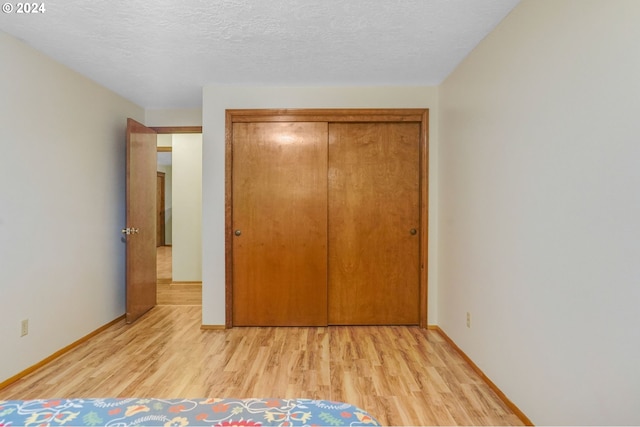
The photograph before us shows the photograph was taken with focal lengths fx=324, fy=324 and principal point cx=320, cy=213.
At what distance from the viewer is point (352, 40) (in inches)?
89.1

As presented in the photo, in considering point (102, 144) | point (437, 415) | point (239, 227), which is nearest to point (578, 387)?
point (437, 415)

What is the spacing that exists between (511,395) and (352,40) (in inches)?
97.6

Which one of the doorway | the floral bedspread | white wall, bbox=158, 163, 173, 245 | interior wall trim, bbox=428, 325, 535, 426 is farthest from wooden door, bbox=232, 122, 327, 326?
white wall, bbox=158, 163, 173, 245

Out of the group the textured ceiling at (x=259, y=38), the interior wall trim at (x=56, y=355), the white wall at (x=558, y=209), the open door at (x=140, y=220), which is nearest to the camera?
the white wall at (x=558, y=209)

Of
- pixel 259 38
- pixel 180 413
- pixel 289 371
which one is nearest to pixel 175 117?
pixel 259 38

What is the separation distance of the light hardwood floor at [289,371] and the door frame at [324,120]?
1.52 ft

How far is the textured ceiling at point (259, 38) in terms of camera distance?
6.24 ft

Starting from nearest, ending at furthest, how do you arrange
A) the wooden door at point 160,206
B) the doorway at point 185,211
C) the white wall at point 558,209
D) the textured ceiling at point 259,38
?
1. the white wall at point 558,209
2. the textured ceiling at point 259,38
3. the doorway at point 185,211
4. the wooden door at point 160,206

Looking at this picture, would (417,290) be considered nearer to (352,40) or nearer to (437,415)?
(437,415)

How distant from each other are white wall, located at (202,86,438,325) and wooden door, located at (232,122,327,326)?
144mm

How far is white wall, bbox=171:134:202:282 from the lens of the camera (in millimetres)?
4941

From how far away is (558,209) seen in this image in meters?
1.54

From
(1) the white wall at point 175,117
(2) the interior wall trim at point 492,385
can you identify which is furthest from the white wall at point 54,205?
(2) the interior wall trim at point 492,385

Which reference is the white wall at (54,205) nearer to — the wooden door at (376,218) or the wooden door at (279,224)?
the wooden door at (279,224)
